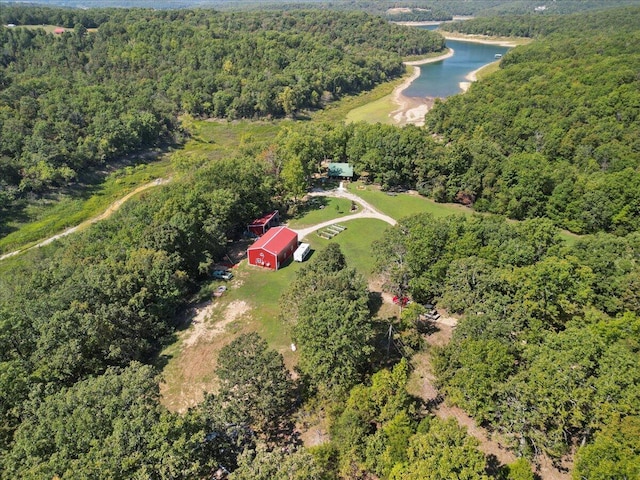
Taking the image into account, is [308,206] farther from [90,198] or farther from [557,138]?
[557,138]

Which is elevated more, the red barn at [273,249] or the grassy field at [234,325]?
the red barn at [273,249]

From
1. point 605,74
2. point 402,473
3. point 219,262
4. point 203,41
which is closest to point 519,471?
point 402,473

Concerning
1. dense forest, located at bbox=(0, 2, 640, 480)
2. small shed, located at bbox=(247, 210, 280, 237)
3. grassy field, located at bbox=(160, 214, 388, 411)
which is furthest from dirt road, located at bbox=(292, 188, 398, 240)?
dense forest, located at bbox=(0, 2, 640, 480)

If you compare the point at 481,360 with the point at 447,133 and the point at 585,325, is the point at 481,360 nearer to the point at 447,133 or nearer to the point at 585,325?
the point at 585,325

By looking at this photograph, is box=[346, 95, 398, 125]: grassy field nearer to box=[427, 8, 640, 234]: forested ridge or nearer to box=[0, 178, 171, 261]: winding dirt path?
box=[427, 8, 640, 234]: forested ridge

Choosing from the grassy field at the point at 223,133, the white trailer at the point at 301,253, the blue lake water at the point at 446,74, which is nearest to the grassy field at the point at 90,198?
the grassy field at the point at 223,133

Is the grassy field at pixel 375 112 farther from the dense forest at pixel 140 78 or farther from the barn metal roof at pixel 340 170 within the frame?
the barn metal roof at pixel 340 170
